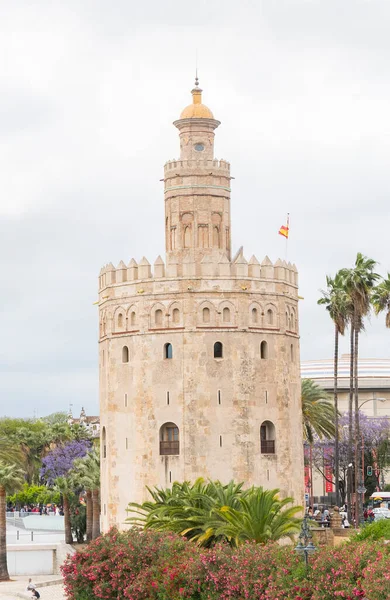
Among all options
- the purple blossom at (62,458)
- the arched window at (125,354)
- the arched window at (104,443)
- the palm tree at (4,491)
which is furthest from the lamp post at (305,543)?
the purple blossom at (62,458)

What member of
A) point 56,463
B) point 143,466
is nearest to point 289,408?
point 143,466

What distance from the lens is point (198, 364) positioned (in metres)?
55.0

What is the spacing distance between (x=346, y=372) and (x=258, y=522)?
232 ft

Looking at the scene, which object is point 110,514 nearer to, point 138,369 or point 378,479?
point 138,369

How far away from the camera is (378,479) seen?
303 feet

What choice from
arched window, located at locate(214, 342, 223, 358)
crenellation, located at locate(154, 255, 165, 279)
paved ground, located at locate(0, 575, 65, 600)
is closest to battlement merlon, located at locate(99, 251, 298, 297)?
crenellation, located at locate(154, 255, 165, 279)

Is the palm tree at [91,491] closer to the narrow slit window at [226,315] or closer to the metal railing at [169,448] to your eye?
→ the metal railing at [169,448]

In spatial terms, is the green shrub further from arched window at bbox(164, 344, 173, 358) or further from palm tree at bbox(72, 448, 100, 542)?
palm tree at bbox(72, 448, 100, 542)

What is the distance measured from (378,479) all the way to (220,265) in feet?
135

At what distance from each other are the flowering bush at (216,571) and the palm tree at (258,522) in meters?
1.94

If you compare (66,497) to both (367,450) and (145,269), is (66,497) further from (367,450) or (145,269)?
(367,450)

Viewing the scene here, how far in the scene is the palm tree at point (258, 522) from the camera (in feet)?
137

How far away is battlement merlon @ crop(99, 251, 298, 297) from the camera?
5572 centimetres

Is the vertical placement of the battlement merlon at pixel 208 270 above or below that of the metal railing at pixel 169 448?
above
